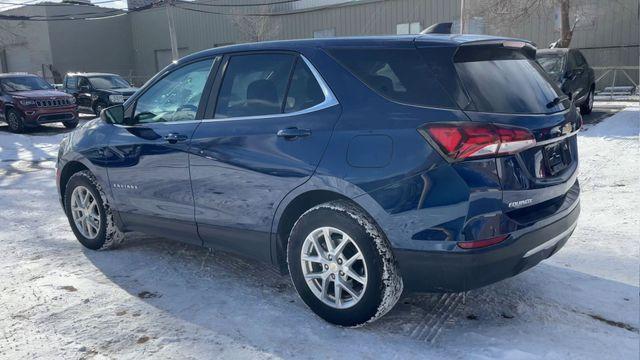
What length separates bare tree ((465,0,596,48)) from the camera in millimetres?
20672

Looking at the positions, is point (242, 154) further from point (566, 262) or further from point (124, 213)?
point (566, 262)

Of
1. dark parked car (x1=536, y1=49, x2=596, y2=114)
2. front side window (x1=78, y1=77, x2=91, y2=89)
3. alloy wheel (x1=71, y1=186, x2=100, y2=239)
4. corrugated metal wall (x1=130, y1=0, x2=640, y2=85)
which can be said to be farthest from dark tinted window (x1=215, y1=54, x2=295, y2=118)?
corrugated metal wall (x1=130, y1=0, x2=640, y2=85)

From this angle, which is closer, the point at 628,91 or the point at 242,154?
the point at 242,154

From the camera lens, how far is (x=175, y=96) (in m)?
4.39

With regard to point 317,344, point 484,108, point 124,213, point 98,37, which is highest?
point 98,37

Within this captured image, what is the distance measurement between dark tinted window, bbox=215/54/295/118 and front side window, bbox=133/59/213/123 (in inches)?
9.6

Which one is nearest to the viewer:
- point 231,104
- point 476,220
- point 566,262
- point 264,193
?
point 476,220

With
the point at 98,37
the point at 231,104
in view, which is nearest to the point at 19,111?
the point at 231,104

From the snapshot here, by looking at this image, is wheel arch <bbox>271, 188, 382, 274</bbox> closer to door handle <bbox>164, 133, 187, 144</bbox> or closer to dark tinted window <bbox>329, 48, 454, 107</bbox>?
dark tinted window <bbox>329, 48, 454, 107</bbox>

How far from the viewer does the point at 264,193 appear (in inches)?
143

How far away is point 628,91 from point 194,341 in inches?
860

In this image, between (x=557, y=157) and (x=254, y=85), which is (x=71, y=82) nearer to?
(x=254, y=85)

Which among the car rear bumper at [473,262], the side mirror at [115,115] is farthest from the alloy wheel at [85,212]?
the car rear bumper at [473,262]

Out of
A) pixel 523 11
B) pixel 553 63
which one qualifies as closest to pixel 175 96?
pixel 553 63
